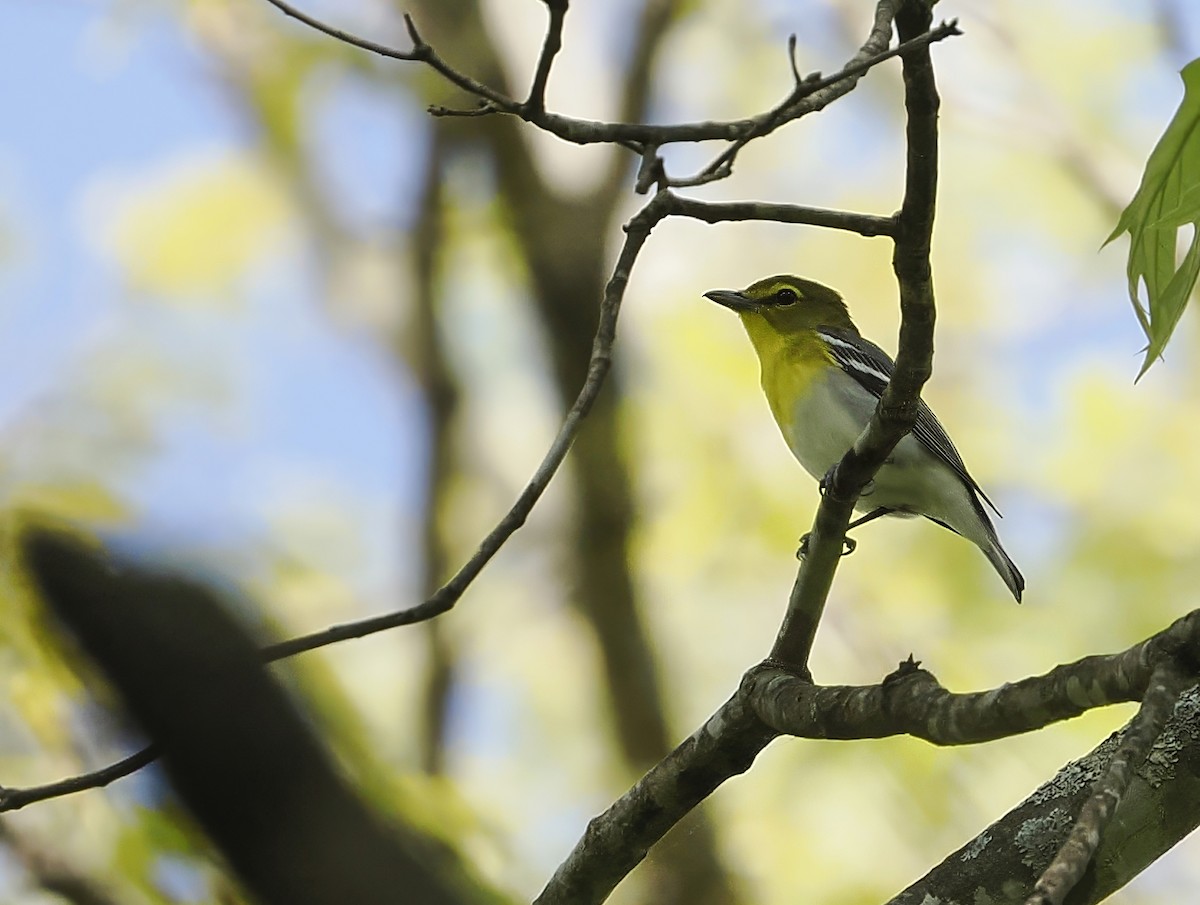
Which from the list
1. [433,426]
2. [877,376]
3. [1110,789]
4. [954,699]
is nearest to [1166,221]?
[1110,789]

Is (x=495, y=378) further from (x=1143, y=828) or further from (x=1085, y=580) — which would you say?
(x=1143, y=828)

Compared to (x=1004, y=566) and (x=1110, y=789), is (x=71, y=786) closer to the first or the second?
(x=1110, y=789)

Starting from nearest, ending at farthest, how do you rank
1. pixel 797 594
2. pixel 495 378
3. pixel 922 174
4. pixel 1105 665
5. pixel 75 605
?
pixel 75 605, pixel 1105 665, pixel 922 174, pixel 797 594, pixel 495 378

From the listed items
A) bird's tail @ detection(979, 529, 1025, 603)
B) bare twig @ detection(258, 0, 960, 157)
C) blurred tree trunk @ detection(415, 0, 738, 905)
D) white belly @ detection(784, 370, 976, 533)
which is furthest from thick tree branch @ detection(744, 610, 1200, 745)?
blurred tree trunk @ detection(415, 0, 738, 905)

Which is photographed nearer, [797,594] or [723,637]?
[797,594]

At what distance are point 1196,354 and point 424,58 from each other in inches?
277

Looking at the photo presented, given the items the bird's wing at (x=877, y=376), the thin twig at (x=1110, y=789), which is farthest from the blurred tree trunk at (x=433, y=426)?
the thin twig at (x=1110, y=789)

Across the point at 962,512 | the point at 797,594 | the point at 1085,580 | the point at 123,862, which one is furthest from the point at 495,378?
the point at 797,594

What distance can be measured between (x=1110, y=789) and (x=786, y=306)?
4093 millimetres

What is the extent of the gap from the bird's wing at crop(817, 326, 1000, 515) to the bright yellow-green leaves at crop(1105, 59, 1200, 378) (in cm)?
273

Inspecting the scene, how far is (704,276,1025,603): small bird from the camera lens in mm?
4652

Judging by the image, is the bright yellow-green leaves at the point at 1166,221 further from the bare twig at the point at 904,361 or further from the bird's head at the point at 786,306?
the bird's head at the point at 786,306

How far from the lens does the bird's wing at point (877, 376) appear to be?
4.68 metres

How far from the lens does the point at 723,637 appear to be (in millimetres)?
8328
